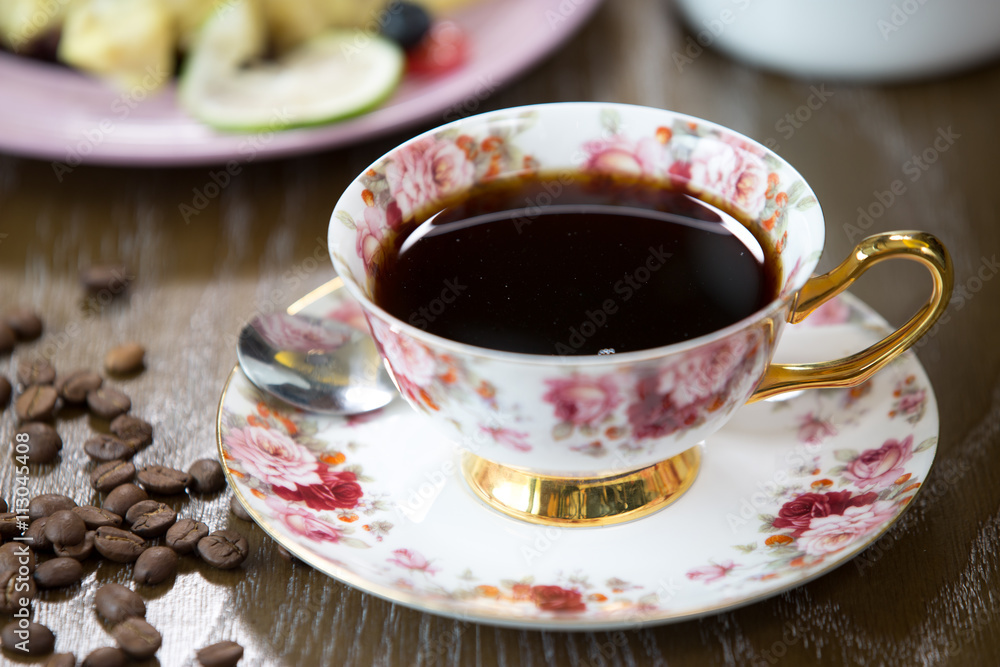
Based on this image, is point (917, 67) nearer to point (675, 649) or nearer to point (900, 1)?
point (900, 1)

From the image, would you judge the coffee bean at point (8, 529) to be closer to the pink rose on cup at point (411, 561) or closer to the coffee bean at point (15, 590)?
the coffee bean at point (15, 590)

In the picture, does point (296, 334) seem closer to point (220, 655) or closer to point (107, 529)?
point (107, 529)

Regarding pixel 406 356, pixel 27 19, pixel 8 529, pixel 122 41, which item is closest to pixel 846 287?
pixel 406 356

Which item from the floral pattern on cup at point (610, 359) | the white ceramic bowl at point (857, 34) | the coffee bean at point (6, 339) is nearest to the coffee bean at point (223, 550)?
the floral pattern on cup at point (610, 359)

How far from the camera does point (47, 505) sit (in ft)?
3.27

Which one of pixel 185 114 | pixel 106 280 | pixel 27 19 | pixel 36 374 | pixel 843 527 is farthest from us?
pixel 27 19

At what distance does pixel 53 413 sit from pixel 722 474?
78 cm

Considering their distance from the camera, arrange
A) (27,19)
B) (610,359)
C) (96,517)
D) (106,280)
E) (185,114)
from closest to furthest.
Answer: (610,359), (96,517), (106,280), (185,114), (27,19)

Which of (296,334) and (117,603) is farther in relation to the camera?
(296,334)

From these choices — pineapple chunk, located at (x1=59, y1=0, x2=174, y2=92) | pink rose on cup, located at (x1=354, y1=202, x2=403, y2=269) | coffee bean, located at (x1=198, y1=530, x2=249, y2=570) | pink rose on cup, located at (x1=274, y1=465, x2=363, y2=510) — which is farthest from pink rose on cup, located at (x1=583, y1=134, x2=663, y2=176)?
pineapple chunk, located at (x1=59, y1=0, x2=174, y2=92)

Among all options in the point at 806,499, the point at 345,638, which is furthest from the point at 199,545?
the point at 806,499

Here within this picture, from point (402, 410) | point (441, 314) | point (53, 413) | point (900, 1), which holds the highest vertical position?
point (900, 1)

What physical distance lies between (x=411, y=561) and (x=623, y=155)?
52 cm

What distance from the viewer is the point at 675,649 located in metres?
0.85
